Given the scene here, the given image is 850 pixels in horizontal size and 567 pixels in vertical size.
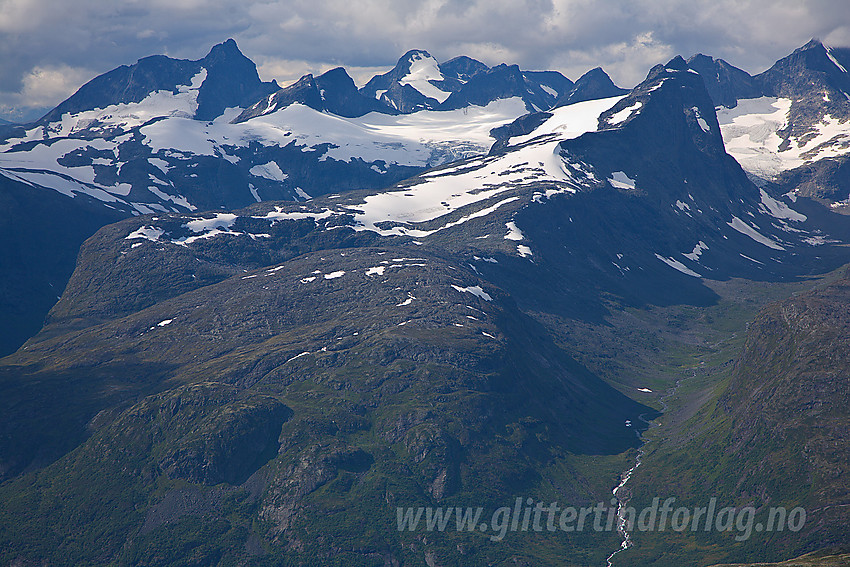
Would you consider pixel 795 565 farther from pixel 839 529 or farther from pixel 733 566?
pixel 839 529

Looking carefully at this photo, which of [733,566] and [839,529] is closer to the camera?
[733,566]

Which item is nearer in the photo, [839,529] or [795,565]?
[795,565]

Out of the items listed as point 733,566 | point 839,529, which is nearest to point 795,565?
point 733,566
